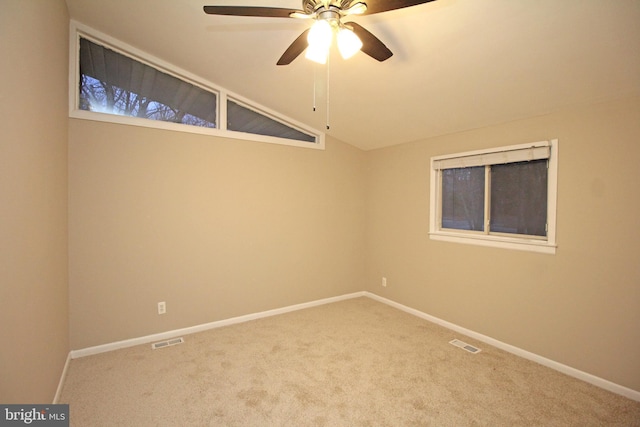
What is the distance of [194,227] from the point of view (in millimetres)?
3299

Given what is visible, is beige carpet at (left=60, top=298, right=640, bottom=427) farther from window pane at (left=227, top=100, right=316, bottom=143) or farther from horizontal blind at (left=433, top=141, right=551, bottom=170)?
window pane at (left=227, top=100, right=316, bottom=143)

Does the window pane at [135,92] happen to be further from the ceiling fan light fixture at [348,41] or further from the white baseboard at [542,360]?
the white baseboard at [542,360]

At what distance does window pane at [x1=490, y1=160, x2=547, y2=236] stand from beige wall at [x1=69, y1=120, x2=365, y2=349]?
77.8 inches

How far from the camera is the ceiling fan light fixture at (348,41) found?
1620mm

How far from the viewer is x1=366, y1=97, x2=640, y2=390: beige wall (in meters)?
2.21

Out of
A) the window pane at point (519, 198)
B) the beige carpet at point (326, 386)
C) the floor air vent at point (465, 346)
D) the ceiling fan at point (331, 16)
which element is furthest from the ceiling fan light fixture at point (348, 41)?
the floor air vent at point (465, 346)

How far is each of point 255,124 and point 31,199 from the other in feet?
8.07

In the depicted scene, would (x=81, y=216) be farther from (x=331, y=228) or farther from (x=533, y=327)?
(x=533, y=327)

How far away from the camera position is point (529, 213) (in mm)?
2820

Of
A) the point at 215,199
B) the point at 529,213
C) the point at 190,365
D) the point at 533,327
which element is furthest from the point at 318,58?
the point at 533,327

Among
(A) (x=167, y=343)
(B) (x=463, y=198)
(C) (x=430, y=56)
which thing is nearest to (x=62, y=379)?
(A) (x=167, y=343)

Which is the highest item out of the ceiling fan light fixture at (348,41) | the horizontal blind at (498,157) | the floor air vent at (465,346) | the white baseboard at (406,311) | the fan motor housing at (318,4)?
the fan motor housing at (318,4)

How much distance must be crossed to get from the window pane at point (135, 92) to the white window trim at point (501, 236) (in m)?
2.73

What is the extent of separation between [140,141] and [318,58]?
2.17 metres
